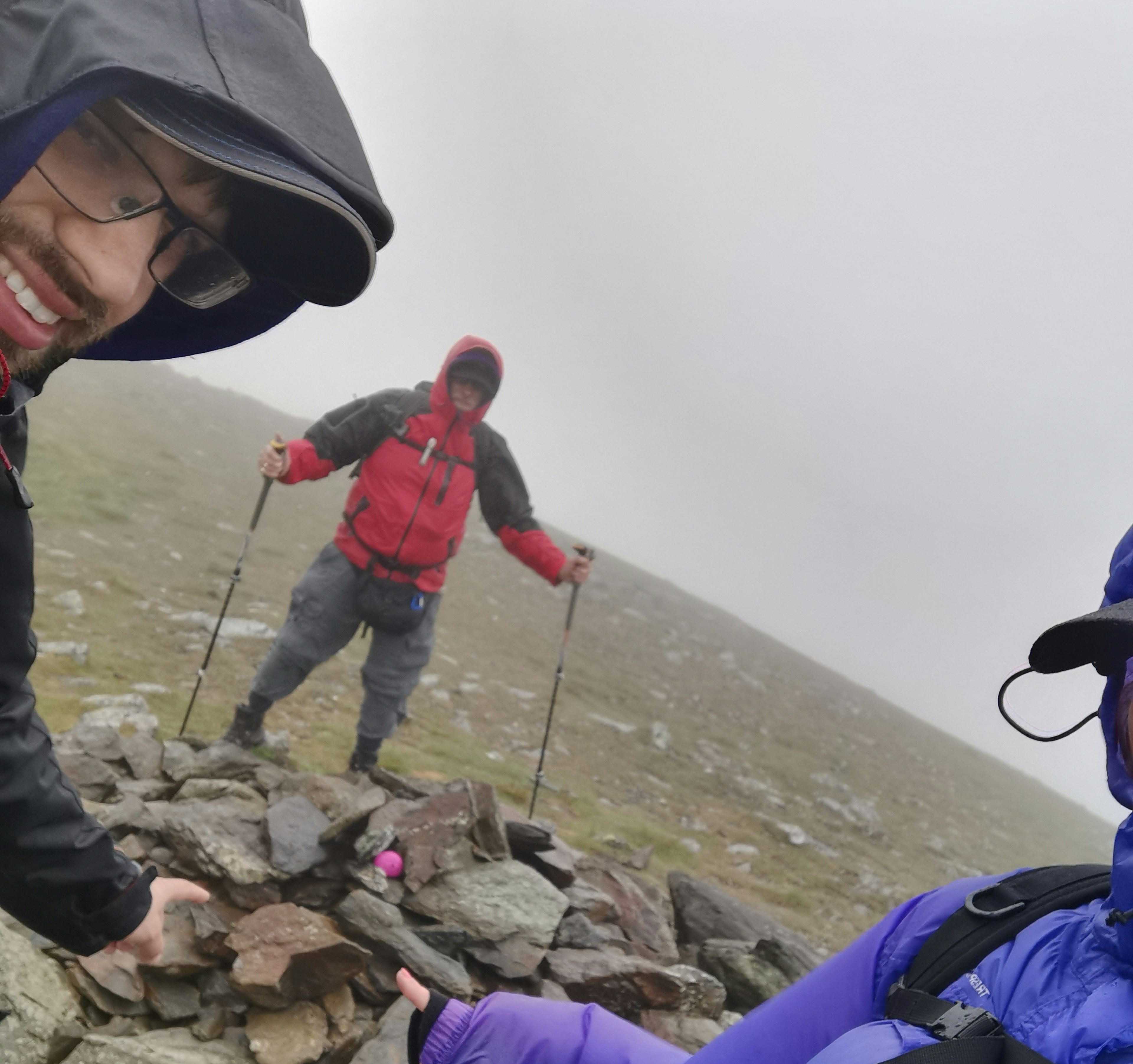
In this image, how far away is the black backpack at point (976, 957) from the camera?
182 cm

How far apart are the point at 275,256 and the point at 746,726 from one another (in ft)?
91.3

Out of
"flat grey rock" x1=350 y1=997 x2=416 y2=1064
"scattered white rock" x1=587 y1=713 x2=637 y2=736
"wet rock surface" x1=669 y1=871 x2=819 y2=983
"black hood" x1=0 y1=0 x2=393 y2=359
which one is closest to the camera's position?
"black hood" x1=0 y1=0 x2=393 y2=359

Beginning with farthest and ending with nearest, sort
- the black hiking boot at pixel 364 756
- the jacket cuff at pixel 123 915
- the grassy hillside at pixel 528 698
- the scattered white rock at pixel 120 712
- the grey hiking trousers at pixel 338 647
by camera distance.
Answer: the grassy hillside at pixel 528 698 < the black hiking boot at pixel 364 756 < the scattered white rock at pixel 120 712 < the grey hiking trousers at pixel 338 647 < the jacket cuff at pixel 123 915

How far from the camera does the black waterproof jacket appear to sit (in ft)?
4.67

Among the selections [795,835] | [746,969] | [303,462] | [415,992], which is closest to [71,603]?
[303,462]

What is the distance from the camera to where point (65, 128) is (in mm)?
1477

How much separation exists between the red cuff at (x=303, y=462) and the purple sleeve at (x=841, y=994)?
19.4ft

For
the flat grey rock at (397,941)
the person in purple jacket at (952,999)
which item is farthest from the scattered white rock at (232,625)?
the person in purple jacket at (952,999)

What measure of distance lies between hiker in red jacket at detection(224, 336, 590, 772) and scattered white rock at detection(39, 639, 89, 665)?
12.1ft

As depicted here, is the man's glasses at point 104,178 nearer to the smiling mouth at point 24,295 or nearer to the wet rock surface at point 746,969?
the smiling mouth at point 24,295

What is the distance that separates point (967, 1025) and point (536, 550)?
254 inches

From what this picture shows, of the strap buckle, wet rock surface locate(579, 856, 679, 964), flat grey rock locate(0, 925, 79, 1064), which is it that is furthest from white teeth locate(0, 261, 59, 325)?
wet rock surface locate(579, 856, 679, 964)

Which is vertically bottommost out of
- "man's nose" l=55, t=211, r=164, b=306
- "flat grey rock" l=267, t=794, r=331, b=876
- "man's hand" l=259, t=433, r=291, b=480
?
"flat grey rock" l=267, t=794, r=331, b=876

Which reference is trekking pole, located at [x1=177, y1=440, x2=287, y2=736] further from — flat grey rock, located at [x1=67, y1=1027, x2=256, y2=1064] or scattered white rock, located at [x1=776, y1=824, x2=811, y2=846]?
scattered white rock, located at [x1=776, y1=824, x2=811, y2=846]
